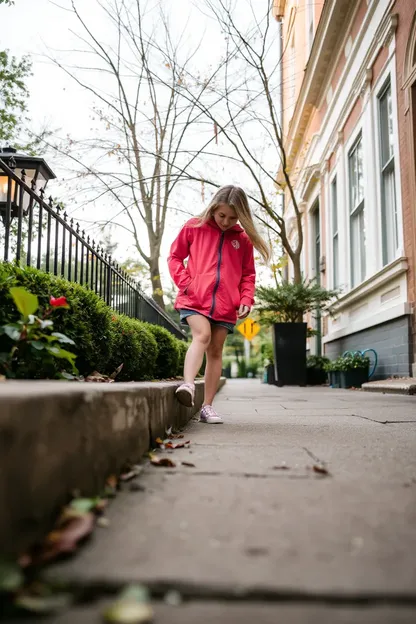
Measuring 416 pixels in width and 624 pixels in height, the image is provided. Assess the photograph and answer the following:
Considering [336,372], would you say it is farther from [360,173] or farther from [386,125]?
[386,125]

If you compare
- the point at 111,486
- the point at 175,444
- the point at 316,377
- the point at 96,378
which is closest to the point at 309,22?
the point at 316,377

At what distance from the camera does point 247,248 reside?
404 centimetres

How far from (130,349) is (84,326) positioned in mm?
1220

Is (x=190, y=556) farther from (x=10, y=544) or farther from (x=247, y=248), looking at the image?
(x=247, y=248)

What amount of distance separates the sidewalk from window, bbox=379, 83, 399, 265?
655 centimetres

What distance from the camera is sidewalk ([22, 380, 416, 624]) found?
3.11 ft

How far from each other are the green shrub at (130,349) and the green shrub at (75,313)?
33cm

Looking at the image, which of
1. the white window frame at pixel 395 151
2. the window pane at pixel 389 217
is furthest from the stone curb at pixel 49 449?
the window pane at pixel 389 217

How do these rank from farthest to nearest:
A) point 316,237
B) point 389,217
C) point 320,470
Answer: point 316,237 → point 389,217 → point 320,470

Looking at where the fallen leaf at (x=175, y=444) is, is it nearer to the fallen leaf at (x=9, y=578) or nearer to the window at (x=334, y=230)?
the fallen leaf at (x=9, y=578)

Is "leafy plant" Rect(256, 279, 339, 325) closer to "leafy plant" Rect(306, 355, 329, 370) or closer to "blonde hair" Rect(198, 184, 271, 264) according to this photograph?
"leafy plant" Rect(306, 355, 329, 370)

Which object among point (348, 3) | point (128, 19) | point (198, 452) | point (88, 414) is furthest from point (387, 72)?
point (88, 414)

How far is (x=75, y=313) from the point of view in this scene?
3020mm

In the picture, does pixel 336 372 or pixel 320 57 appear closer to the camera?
pixel 336 372
